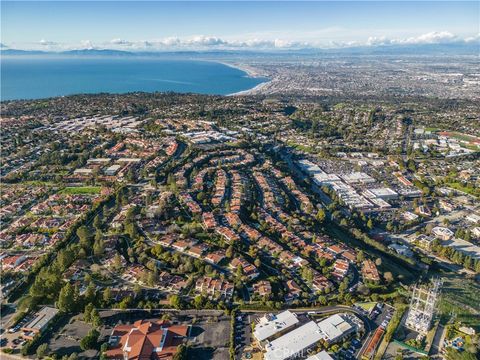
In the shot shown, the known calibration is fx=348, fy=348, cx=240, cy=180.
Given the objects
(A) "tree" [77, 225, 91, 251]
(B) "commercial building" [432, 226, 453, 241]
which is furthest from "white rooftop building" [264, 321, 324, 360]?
(B) "commercial building" [432, 226, 453, 241]

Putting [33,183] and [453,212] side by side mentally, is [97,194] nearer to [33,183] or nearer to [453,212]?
[33,183]

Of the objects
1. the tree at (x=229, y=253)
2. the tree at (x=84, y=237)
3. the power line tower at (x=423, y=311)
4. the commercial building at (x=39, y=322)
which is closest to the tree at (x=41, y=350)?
the commercial building at (x=39, y=322)

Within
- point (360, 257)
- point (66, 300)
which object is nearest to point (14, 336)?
point (66, 300)

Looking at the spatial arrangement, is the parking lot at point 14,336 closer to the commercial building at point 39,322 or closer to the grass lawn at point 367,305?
the commercial building at point 39,322

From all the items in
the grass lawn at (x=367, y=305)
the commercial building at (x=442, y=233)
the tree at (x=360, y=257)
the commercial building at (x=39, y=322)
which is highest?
the commercial building at (x=39, y=322)

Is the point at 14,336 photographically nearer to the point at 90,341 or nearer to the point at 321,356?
the point at 90,341

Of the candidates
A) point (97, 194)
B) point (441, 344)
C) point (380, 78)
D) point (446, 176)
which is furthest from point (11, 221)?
point (380, 78)

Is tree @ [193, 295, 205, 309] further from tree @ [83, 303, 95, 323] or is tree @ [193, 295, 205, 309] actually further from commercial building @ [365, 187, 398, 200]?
commercial building @ [365, 187, 398, 200]
